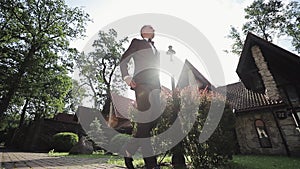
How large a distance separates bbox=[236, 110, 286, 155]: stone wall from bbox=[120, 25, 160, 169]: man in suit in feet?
27.9

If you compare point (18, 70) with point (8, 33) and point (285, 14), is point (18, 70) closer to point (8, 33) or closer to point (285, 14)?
point (8, 33)

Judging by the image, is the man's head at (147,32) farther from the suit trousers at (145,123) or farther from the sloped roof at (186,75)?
the sloped roof at (186,75)

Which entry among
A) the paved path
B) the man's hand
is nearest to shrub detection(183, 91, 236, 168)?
the paved path

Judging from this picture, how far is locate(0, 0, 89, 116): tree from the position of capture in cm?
1120

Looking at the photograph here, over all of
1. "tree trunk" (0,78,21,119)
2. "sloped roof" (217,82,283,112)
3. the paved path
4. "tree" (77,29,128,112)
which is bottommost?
the paved path

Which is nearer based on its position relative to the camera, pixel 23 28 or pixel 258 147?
pixel 258 147

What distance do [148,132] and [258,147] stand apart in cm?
881

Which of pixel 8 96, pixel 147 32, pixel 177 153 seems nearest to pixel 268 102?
pixel 177 153

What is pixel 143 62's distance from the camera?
98.0 inches

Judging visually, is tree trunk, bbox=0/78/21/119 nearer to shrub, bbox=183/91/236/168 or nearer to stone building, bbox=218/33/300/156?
shrub, bbox=183/91/236/168

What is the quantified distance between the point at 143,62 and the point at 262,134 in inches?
352

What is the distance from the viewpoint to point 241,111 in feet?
31.0

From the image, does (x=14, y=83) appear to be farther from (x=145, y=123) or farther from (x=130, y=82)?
(x=145, y=123)

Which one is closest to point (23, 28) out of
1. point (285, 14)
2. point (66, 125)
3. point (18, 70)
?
point (18, 70)
